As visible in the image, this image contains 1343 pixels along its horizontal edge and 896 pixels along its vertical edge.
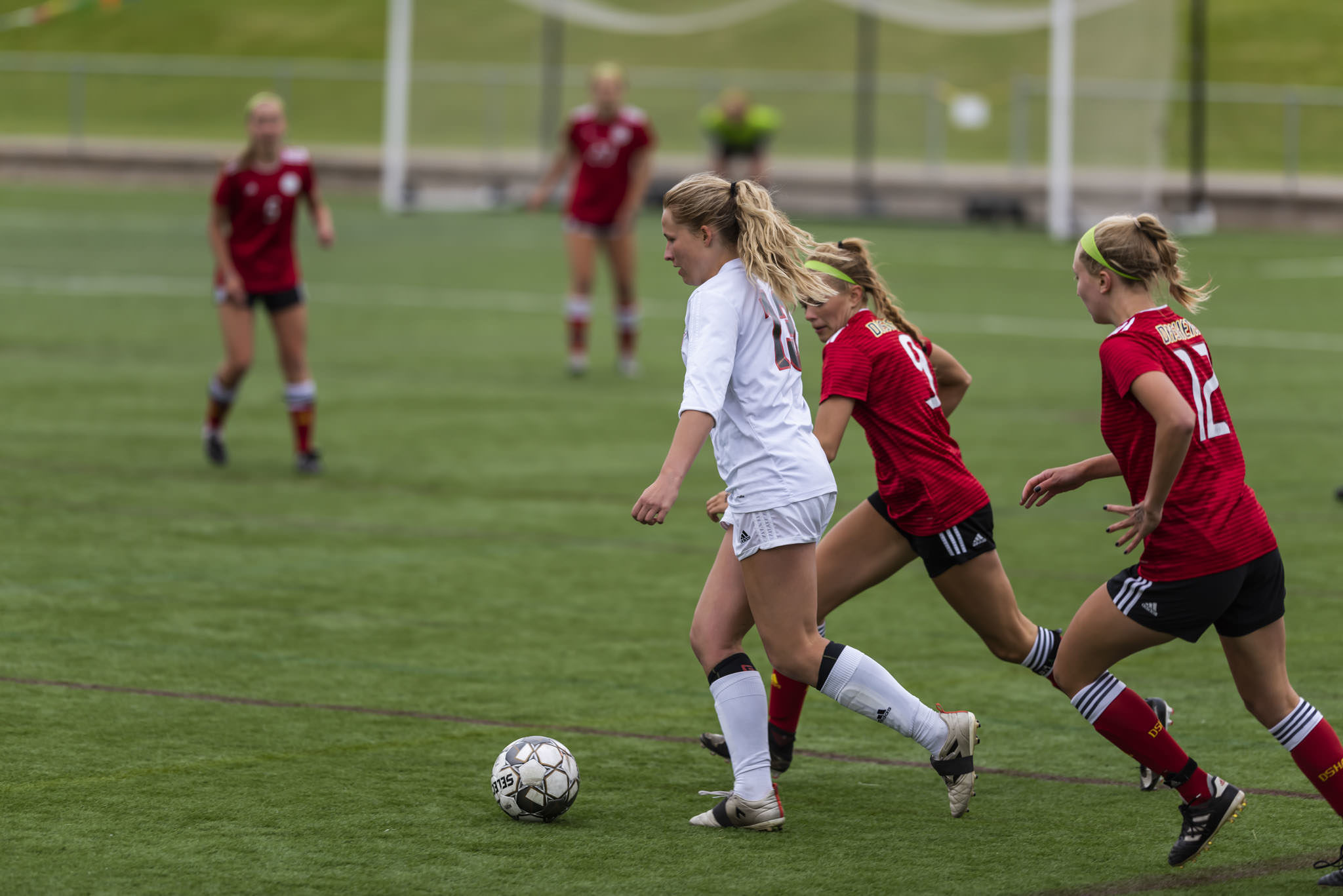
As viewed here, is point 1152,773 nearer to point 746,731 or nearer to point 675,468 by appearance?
point 746,731

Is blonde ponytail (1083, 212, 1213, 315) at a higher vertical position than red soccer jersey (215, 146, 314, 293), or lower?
lower

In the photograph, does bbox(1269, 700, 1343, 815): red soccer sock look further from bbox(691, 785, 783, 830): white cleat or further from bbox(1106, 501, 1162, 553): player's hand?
bbox(691, 785, 783, 830): white cleat

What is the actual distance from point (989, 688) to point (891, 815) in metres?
1.59

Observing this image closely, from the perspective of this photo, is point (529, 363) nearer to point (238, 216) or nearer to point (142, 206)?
point (238, 216)

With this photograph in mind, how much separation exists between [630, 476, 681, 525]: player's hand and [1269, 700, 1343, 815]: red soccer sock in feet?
5.51

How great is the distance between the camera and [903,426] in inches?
222

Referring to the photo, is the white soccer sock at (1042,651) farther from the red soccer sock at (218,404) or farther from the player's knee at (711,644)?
the red soccer sock at (218,404)

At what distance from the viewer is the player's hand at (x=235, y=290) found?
1074 cm

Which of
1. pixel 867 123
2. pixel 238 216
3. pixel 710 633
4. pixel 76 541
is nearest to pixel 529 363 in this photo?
pixel 238 216

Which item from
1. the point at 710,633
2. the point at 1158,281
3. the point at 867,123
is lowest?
the point at 710,633

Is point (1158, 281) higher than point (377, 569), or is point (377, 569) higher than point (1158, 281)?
point (1158, 281)

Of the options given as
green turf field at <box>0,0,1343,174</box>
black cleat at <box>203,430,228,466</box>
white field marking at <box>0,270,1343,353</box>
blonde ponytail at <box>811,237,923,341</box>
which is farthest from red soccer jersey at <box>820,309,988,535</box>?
green turf field at <box>0,0,1343,174</box>

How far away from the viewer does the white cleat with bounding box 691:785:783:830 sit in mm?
5270

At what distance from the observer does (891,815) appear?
548cm
